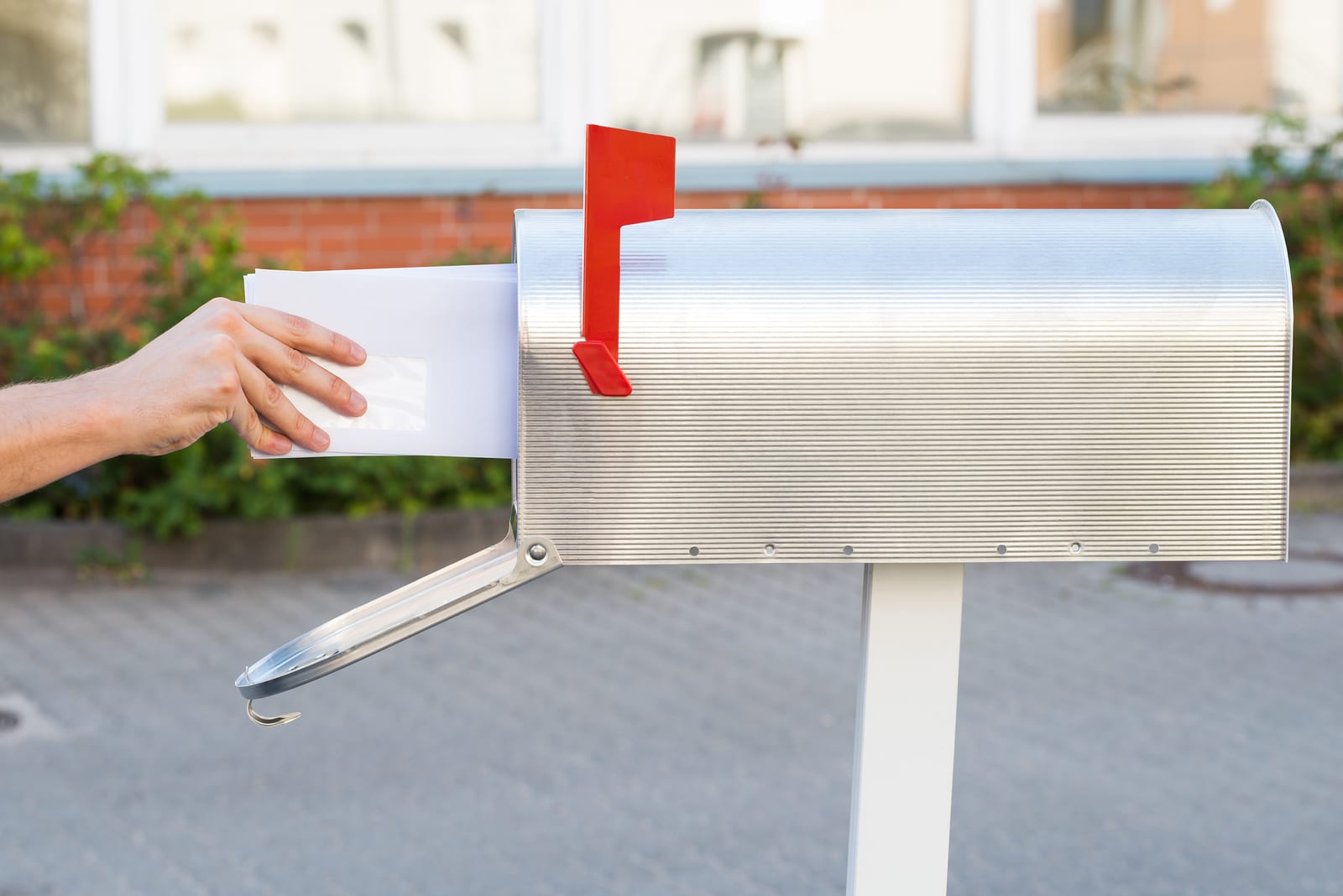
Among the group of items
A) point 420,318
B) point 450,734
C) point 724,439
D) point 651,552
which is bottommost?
point 450,734

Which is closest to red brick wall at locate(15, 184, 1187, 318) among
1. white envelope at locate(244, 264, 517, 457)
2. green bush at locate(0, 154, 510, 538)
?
green bush at locate(0, 154, 510, 538)

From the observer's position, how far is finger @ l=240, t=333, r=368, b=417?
138 cm

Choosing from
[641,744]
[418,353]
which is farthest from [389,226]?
[418,353]

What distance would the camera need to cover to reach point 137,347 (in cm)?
612

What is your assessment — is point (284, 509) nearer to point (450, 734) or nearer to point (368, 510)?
point (368, 510)

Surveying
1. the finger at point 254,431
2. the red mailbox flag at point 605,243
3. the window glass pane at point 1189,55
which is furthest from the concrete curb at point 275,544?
the red mailbox flag at point 605,243

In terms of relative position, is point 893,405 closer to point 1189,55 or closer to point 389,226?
point 389,226

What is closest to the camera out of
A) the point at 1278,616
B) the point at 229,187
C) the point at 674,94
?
the point at 1278,616

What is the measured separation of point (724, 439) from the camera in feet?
4.58

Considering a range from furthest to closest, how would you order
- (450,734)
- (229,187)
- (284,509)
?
(229,187), (284,509), (450,734)

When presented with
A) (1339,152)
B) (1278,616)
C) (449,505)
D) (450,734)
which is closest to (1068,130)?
(1339,152)

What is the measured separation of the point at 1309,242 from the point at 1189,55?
1.41 meters

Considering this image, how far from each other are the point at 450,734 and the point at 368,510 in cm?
207

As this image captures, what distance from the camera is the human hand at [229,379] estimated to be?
4.53 feet
